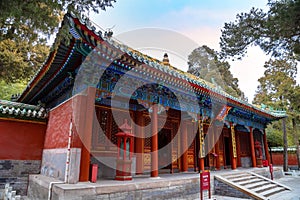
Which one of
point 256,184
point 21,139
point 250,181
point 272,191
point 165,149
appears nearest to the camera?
point 21,139

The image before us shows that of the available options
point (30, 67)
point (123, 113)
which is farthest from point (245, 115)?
point (30, 67)

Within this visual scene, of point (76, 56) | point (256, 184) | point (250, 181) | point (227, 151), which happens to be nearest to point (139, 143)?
point (76, 56)

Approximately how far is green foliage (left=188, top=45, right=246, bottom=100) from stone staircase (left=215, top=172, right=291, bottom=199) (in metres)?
15.9

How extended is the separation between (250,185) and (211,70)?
2308 cm

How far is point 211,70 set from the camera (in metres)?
28.8

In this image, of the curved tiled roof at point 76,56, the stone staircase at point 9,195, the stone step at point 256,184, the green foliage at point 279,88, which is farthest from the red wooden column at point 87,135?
the green foliage at point 279,88

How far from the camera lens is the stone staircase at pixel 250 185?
253 inches

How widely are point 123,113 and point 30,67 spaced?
7.25 meters

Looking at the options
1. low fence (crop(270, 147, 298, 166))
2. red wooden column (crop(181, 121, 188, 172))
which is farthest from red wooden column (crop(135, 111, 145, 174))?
low fence (crop(270, 147, 298, 166))

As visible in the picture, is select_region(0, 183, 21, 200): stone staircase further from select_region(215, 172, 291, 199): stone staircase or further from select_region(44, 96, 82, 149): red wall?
select_region(215, 172, 291, 199): stone staircase

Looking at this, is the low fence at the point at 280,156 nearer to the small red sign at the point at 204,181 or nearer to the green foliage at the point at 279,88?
the green foliage at the point at 279,88

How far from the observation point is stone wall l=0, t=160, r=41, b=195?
21.2ft

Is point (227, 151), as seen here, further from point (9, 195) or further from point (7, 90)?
point (7, 90)

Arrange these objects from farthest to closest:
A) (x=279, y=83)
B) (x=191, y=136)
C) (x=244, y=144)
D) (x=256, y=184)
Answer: (x=279, y=83) → (x=244, y=144) → (x=191, y=136) → (x=256, y=184)
